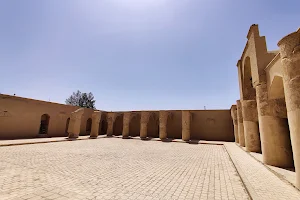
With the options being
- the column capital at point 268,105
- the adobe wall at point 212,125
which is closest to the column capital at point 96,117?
the adobe wall at point 212,125

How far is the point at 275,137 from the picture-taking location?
21.3 feet

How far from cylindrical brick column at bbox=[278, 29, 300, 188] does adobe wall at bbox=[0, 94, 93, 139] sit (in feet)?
64.7

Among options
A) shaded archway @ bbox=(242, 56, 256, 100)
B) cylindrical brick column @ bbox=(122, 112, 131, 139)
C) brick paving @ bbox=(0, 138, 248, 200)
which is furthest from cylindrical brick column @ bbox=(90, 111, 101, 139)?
shaded archway @ bbox=(242, 56, 256, 100)

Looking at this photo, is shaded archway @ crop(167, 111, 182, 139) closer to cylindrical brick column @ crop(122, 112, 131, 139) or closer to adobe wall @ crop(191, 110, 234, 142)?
adobe wall @ crop(191, 110, 234, 142)

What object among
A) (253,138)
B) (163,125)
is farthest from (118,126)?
(253,138)

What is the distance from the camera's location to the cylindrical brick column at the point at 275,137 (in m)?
6.30

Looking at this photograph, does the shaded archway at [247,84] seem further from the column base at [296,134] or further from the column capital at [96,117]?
the column capital at [96,117]

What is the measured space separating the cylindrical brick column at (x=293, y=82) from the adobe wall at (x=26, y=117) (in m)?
19.7

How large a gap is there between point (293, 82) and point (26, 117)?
20212 mm

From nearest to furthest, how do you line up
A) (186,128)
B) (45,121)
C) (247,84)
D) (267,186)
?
(267,186) < (247,84) < (186,128) < (45,121)

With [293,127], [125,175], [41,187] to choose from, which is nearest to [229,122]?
[293,127]

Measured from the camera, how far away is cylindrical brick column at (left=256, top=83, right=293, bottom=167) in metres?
6.30

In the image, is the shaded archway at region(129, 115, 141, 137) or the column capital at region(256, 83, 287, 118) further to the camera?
the shaded archway at region(129, 115, 141, 137)

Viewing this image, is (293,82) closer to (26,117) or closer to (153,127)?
(153,127)
